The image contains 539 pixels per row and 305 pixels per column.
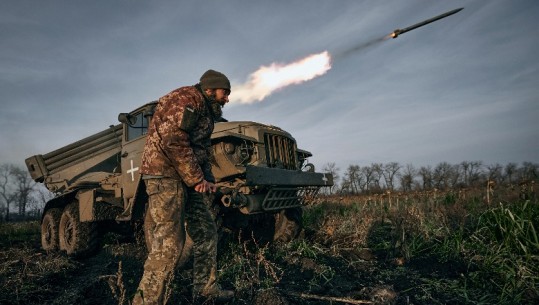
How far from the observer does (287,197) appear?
550cm

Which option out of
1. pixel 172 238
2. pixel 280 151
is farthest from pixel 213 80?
pixel 280 151

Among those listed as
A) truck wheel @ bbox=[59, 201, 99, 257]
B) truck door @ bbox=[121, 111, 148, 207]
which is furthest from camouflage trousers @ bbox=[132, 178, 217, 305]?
truck wheel @ bbox=[59, 201, 99, 257]

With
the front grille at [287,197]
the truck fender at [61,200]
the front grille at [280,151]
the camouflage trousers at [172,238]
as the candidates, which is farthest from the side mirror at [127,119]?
the camouflage trousers at [172,238]

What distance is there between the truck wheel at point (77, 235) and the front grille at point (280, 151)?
3829 mm

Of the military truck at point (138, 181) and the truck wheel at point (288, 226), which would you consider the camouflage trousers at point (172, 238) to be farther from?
the truck wheel at point (288, 226)

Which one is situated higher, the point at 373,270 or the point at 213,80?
the point at 213,80

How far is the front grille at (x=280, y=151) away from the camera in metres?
5.63

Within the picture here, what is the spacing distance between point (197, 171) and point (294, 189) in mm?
2720

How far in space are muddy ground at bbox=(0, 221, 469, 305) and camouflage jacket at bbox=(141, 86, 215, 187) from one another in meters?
0.87

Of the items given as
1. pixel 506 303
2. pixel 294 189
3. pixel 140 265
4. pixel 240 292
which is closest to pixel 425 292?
pixel 506 303

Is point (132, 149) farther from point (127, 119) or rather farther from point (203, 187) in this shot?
point (203, 187)

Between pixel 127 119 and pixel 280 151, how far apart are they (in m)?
2.77

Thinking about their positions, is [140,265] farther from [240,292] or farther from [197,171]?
[197,171]

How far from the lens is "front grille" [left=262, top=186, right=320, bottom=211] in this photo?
505 cm
